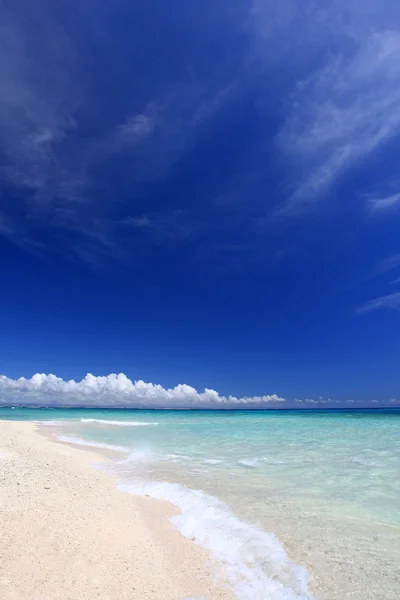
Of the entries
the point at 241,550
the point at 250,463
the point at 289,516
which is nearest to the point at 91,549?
the point at 241,550

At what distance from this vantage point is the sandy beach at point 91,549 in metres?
3.90

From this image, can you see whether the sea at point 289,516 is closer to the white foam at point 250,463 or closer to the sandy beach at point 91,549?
the white foam at point 250,463

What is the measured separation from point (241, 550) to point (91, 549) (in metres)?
2.27

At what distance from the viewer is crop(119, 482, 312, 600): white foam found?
4289 millimetres

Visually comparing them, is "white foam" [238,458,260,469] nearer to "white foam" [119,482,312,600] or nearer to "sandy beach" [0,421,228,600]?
"white foam" [119,482,312,600]

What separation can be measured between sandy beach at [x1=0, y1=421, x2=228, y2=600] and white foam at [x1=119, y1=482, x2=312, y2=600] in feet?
0.89

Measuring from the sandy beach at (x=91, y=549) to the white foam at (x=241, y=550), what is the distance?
270mm

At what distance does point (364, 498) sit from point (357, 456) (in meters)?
6.13

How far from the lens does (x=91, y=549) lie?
15.7 feet

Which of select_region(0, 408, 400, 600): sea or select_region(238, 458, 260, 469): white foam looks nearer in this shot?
select_region(0, 408, 400, 600): sea

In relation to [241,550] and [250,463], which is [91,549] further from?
[250,463]

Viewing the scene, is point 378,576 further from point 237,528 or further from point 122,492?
point 122,492

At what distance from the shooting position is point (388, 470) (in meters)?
10.7

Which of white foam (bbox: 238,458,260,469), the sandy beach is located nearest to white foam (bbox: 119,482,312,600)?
the sandy beach
